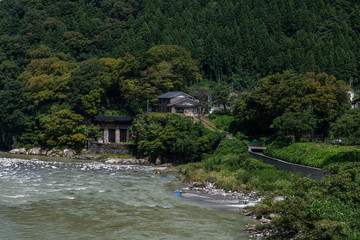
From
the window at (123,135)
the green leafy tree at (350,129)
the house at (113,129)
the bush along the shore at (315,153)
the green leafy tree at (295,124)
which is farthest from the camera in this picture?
the window at (123,135)

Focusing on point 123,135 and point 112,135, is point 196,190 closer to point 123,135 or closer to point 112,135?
point 123,135

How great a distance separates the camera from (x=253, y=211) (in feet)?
69.7

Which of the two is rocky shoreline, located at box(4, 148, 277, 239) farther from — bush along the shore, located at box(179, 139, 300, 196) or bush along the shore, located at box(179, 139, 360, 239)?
bush along the shore, located at box(179, 139, 300, 196)

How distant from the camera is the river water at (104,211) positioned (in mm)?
18438

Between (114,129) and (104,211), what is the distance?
37979mm

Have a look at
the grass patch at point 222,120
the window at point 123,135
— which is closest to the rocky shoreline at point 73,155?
the window at point 123,135

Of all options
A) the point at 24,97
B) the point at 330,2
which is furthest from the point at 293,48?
the point at 24,97

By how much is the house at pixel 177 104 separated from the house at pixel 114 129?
6.10 m

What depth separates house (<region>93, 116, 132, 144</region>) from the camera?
59.4m

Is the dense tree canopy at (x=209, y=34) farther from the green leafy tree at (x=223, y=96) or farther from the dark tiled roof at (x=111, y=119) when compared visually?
the dark tiled roof at (x=111, y=119)

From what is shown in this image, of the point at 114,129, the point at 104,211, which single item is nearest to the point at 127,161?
the point at 114,129

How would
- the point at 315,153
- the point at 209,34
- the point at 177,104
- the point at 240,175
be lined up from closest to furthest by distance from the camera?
the point at 240,175 → the point at 315,153 → the point at 177,104 → the point at 209,34

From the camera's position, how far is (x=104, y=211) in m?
22.4

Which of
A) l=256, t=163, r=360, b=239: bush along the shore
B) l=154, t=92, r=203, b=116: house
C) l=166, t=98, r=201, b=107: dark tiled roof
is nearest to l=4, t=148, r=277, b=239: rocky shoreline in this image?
l=256, t=163, r=360, b=239: bush along the shore
